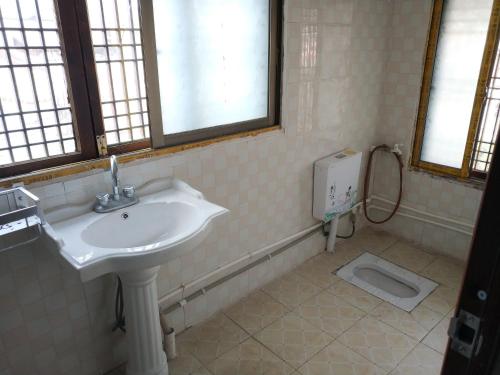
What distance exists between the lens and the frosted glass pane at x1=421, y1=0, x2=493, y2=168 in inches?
108

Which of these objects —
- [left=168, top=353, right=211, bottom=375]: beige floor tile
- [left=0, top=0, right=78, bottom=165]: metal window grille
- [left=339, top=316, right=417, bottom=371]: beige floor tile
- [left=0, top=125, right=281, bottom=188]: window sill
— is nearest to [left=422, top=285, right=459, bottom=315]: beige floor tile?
[left=339, top=316, right=417, bottom=371]: beige floor tile

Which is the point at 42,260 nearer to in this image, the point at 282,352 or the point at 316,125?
the point at 282,352

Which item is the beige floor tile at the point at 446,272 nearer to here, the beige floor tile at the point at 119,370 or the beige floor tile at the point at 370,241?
the beige floor tile at the point at 370,241

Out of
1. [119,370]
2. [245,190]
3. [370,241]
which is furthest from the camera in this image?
[370,241]

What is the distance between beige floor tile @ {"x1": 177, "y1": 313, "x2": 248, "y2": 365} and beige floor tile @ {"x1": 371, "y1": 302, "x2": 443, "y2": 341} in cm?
90

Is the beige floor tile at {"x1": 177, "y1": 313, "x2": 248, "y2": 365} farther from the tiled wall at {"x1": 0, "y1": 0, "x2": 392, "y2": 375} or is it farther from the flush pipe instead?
the flush pipe

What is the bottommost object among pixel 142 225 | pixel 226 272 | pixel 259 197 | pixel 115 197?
pixel 226 272

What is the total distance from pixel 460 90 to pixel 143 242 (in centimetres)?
244

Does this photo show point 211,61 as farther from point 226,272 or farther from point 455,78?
point 455,78

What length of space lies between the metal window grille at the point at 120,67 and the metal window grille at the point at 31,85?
6.8 inches

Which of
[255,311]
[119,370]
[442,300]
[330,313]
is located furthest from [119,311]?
[442,300]

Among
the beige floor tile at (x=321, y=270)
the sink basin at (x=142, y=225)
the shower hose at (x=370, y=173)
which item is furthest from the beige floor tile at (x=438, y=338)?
the sink basin at (x=142, y=225)

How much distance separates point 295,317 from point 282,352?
0.31m

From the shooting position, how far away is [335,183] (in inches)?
114
